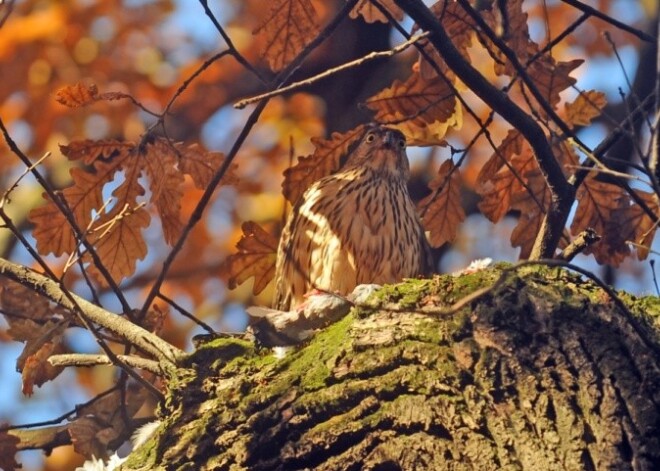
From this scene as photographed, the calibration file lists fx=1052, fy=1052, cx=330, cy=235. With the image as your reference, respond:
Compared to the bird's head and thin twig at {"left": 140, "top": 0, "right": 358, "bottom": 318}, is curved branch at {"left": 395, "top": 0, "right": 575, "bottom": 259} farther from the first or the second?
the bird's head

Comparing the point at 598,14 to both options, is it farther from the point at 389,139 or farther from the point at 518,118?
the point at 389,139

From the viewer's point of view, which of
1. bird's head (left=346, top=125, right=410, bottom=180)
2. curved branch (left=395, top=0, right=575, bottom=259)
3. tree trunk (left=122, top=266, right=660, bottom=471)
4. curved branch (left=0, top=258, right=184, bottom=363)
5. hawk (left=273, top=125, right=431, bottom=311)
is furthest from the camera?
bird's head (left=346, top=125, right=410, bottom=180)

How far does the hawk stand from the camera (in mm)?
4832

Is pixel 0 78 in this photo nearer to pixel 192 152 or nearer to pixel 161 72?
pixel 161 72

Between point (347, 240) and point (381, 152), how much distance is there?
802mm

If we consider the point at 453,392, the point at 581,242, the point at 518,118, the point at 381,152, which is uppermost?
the point at 381,152

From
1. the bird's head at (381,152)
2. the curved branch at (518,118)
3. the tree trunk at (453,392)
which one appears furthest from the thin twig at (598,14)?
the bird's head at (381,152)

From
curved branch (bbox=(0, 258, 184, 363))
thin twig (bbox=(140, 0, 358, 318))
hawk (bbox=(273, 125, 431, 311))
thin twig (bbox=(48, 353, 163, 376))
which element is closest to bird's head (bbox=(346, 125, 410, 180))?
hawk (bbox=(273, 125, 431, 311))

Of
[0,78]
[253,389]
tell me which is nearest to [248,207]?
[0,78]

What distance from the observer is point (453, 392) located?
9.21 ft

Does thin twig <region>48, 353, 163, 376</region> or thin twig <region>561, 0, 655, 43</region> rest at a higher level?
thin twig <region>561, 0, 655, 43</region>

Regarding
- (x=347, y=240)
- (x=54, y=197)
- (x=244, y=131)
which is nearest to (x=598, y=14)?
(x=244, y=131)

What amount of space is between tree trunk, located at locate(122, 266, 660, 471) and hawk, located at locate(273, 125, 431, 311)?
5.28ft

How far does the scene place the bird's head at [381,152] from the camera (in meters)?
5.52
